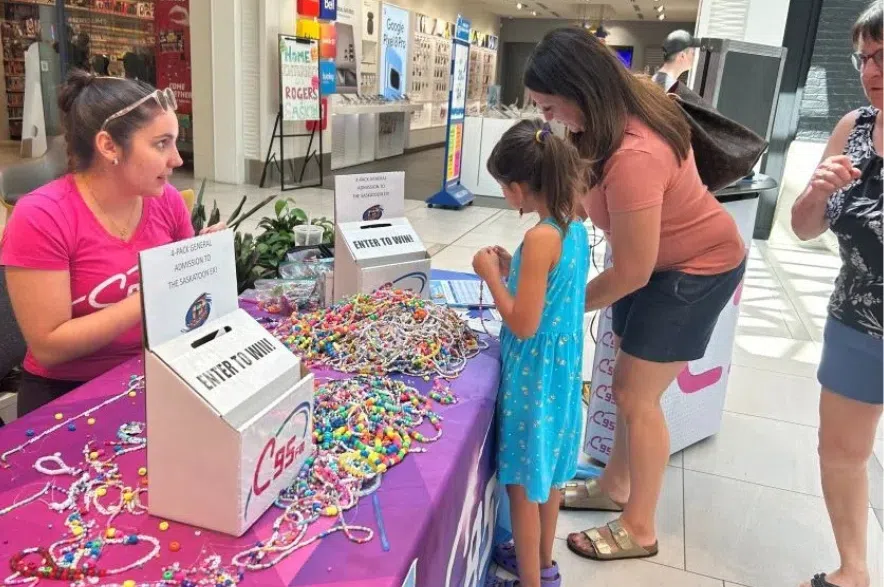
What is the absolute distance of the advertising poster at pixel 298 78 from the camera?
6746 mm

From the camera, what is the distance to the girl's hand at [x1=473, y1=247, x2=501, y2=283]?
53.6 inches

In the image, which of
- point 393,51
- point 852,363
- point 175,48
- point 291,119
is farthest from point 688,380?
point 393,51

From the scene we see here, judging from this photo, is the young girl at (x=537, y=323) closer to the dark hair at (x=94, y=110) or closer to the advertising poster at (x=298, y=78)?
the dark hair at (x=94, y=110)

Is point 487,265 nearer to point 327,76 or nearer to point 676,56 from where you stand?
point 676,56

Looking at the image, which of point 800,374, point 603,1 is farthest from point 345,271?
point 603,1

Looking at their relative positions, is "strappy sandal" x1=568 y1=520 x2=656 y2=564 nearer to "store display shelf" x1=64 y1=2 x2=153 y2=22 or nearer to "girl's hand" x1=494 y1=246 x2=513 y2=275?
"girl's hand" x1=494 y1=246 x2=513 y2=275

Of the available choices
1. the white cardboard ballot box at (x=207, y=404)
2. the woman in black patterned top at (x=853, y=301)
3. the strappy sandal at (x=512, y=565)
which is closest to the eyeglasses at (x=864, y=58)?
the woman in black patterned top at (x=853, y=301)

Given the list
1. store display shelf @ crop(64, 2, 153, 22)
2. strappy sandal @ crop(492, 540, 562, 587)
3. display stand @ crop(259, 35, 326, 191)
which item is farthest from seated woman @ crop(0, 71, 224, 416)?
store display shelf @ crop(64, 2, 153, 22)

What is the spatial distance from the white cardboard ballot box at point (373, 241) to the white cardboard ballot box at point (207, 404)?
63cm

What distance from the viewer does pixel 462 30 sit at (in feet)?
21.0

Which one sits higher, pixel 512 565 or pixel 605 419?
pixel 605 419

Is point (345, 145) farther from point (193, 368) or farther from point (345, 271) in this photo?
point (193, 368)

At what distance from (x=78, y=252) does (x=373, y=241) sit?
2.05ft

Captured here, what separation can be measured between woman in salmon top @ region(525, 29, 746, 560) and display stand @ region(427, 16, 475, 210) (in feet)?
16.1
